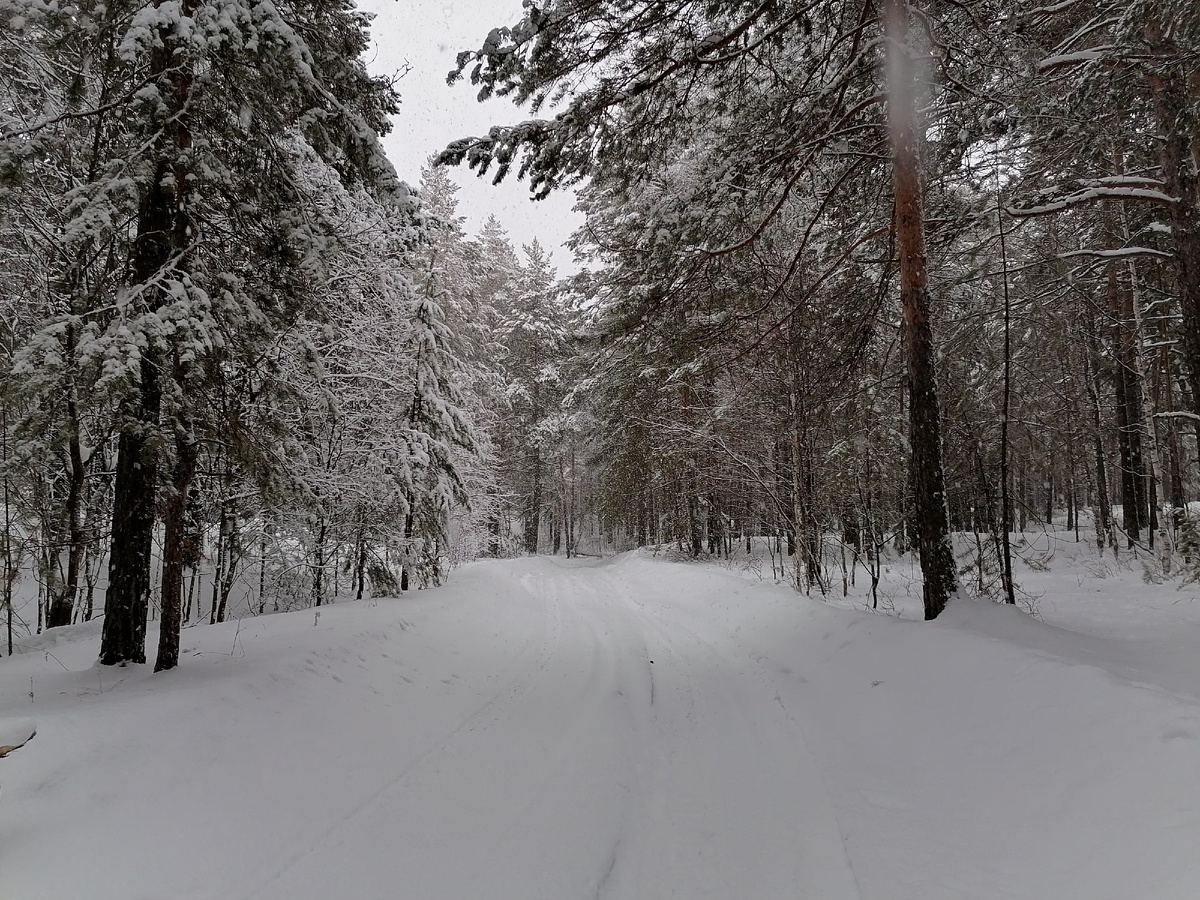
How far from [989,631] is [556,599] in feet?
28.8

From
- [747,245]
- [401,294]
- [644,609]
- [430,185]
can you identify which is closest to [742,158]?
[747,245]

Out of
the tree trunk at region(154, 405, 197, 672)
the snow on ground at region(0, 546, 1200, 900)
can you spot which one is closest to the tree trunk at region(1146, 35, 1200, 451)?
the snow on ground at region(0, 546, 1200, 900)

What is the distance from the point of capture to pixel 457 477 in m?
11.0

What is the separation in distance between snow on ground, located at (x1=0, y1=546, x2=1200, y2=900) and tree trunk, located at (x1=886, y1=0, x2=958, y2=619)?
0.48m

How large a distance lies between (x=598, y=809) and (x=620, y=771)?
521 millimetres

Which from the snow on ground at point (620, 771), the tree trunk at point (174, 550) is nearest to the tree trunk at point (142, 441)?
the tree trunk at point (174, 550)

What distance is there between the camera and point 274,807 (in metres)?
3.30

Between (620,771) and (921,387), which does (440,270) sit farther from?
(620,771)

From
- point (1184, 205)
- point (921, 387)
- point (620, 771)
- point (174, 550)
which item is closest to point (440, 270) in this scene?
point (174, 550)

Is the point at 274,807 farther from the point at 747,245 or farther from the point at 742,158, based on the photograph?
the point at 742,158

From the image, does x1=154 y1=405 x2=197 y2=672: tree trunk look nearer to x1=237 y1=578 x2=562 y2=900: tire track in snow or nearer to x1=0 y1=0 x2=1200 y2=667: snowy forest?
x1=0 y1=0 x2=1200 y2=667: snowy forest

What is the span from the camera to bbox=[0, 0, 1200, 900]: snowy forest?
2.91 metres

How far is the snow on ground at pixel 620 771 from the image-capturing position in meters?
2.59

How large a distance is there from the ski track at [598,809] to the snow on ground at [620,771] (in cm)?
2
